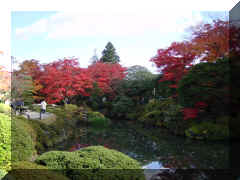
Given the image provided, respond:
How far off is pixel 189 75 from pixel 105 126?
374cm

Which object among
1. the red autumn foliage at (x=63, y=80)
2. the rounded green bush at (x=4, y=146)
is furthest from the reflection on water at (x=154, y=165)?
the red autumn foliage at (x=63, y=80)

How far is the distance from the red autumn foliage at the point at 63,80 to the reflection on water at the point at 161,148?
175 cm

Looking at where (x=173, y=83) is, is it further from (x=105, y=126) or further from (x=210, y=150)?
(x=105, y=126)

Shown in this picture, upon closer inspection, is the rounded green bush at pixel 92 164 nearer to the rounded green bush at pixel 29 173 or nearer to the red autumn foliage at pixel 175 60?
the rounded green bush at pixel 29 173

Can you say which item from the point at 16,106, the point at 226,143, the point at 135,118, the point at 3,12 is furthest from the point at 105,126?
the point at 3,12

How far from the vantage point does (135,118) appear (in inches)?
291

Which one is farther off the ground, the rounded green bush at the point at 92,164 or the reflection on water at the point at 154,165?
the rounded green bush at the point at 92,164

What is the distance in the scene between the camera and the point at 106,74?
6.54 meters

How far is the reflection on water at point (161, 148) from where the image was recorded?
315 cm

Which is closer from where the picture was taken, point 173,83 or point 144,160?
point 144,160

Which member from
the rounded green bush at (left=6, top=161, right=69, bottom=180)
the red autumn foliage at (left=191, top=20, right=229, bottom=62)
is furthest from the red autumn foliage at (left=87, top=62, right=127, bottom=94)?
the rounded green bush at (left=6, top=161, right=69, bottom=180)

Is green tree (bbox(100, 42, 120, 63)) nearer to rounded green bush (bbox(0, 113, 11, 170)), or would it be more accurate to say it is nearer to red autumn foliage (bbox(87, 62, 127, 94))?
red autumn foliage (bbox(87, 62, 127, 94))

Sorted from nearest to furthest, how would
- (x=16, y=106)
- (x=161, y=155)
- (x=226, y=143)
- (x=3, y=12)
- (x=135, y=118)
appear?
(x=3, y=12) → (x=161, y=155) → (x=226, y=143) → (x=16, y=106) → (x=135, y=118)

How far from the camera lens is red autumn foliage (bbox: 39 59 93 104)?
6242 millimetres
